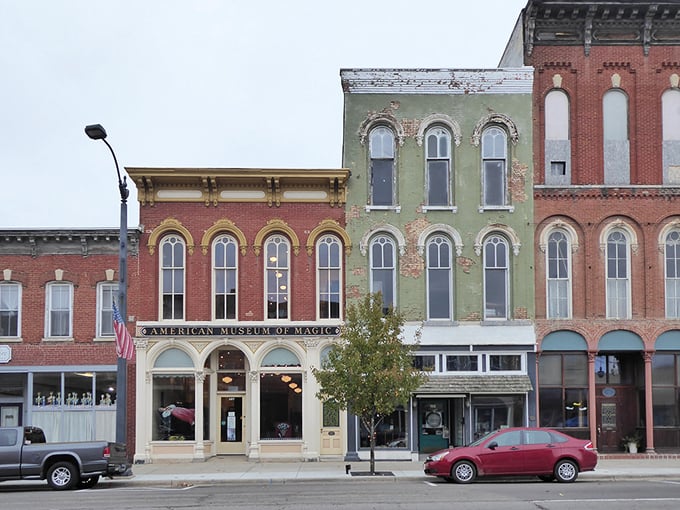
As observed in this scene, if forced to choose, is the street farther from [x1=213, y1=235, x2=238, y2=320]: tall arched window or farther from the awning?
[x1=213, y1=235, x2=238, y2=320]: tall arched window

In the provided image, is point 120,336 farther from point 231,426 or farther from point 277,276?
point 231,426

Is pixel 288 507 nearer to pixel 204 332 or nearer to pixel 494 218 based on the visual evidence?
pixel 204 332

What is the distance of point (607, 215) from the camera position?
2881 cm

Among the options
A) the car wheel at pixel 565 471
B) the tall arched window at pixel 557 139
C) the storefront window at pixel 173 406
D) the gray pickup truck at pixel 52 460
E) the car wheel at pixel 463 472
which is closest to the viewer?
the gray pickup truck at pixel 52 460

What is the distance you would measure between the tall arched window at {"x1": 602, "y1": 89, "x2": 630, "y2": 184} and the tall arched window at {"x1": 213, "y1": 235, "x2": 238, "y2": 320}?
12.0 m

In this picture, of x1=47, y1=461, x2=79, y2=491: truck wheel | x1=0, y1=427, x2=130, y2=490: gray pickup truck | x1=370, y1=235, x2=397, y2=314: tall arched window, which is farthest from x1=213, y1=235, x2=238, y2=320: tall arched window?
x1=47, y1=461, x2=79, y2=491: truck wheel

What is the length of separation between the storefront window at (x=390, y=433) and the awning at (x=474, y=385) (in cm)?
105

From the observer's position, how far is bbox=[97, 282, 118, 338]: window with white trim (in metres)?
28.5

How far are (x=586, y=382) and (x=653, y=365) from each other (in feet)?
6.99

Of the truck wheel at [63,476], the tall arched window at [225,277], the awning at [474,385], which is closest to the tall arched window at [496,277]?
the awning at [474,385]

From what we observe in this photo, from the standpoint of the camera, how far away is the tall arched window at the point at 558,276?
94.4 feet

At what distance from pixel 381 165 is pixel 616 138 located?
298 inches

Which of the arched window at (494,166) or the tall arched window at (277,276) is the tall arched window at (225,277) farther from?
the arched window at (494,166)

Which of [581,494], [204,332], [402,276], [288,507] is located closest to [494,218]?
[402,276]
